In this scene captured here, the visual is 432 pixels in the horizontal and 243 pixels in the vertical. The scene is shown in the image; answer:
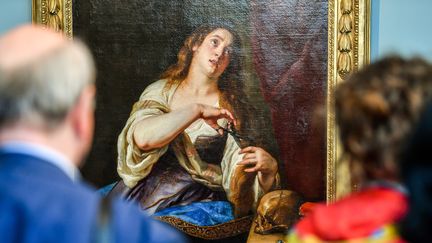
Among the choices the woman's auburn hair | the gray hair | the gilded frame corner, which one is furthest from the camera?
the gilded frame corner

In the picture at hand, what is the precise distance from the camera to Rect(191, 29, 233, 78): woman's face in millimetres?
5203

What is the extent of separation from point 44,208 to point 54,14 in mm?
3846

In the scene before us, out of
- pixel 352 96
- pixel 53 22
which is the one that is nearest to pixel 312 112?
pixel 53 22

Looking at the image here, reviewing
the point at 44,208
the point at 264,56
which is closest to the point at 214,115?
the point at 264,56

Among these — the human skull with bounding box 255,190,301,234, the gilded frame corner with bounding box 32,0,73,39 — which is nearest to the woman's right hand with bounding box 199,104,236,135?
the human skull with bounding box 255,190,301,234

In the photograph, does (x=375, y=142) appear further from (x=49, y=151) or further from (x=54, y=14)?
(x=54, y=14)

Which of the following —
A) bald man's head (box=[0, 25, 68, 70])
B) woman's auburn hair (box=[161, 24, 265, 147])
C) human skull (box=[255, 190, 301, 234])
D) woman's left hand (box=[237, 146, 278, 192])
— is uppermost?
bald man's head (box=[0, 25, 68, 70])

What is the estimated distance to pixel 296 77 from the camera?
17.0 feet

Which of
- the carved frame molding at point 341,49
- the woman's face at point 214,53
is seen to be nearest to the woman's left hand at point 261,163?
the carved frame molding at point 341,49

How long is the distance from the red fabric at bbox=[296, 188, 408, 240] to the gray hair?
0.64 meters

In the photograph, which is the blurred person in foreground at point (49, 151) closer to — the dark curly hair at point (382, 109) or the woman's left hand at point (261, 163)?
the dark curly hair at point (382, 109)

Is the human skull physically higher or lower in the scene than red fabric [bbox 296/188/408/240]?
lower

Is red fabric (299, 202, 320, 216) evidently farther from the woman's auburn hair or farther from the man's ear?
the man's ear

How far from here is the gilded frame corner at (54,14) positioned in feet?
17.6
